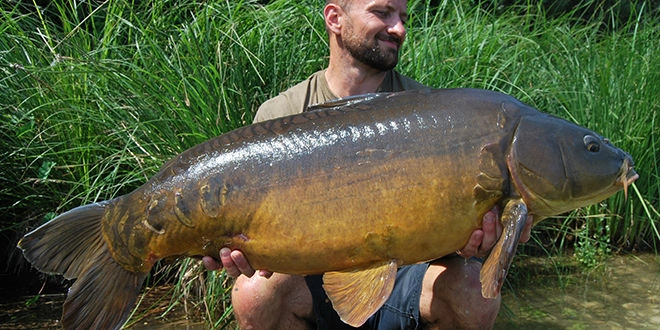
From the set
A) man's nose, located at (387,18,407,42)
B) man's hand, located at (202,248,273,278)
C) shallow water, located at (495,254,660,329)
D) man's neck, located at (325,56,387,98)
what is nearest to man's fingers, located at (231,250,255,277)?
man's hand, located at (202,248,273,278)

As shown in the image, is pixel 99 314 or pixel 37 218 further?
pixel 37 218

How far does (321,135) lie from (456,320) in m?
0.94

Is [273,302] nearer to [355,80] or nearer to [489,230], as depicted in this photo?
[489,230]

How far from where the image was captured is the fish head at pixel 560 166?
2129mm

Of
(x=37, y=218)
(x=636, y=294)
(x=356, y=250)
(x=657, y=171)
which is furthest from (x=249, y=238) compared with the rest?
(x=657, y=171)

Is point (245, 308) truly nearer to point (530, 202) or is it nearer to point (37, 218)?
point (530, 202)

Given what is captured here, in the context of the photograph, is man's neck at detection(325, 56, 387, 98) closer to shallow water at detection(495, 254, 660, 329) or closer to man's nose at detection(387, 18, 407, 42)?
man's nose at detection(387, 18, 407, 42)

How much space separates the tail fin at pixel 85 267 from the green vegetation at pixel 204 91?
110 cm

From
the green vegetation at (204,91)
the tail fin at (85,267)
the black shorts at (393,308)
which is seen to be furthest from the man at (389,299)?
the green vegetation at (204,91)

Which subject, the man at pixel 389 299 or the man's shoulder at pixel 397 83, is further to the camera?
the man's shoulder at pixel 397 83

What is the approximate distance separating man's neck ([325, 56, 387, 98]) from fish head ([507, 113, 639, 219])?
3.24 feet

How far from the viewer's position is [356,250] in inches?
83.7

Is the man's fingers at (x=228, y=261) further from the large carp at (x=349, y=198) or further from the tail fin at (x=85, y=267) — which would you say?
the tail fin at (x=85, y=267)

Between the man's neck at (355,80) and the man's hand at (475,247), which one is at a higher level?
the man's neck at (355,80)
